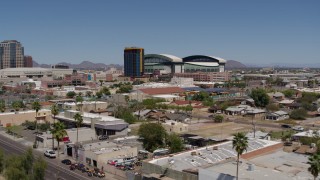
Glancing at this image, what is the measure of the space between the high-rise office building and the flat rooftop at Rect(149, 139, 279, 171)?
147 meters

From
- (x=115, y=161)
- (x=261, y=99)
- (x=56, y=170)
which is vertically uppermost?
(x=261, y=99)

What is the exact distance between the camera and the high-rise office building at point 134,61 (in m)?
178

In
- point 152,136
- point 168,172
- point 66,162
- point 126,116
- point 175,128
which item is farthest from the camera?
point 126,116

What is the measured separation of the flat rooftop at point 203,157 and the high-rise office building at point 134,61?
14743 cm

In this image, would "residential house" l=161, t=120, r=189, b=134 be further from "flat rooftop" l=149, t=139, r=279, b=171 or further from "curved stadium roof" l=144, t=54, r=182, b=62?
"curved stadium roof" l=144, t=54, r=182, b=62

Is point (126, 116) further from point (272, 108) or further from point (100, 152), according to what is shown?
point (272, 108)

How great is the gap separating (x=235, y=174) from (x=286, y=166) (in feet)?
16.2

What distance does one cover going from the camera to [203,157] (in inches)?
1166

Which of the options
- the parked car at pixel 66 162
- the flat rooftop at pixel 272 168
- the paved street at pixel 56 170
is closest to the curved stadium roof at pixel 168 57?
the paved street at pixel 56 170

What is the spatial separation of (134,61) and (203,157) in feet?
497

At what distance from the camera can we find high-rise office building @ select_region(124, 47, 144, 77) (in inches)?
7028

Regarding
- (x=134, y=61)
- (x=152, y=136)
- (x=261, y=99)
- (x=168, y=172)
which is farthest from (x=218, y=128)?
(x=134, y=61)

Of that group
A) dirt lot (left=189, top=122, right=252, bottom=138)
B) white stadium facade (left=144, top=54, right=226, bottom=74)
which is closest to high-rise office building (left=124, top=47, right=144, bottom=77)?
white stadium facade (left=144, top=54, right=226, bottom=74)

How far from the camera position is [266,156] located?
3061 cm
